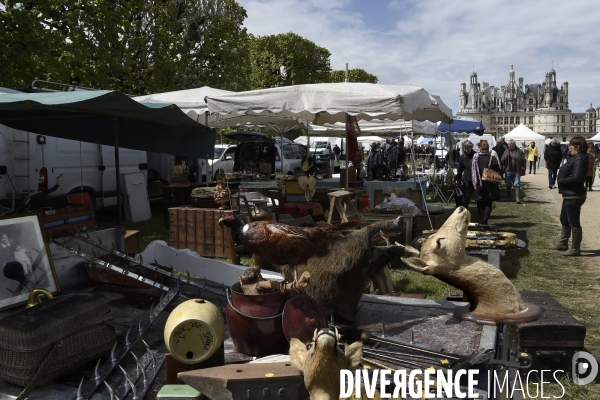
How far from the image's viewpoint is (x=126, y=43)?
15641 millimetres

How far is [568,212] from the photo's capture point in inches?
305

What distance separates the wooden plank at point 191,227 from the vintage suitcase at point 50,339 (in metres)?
4.46

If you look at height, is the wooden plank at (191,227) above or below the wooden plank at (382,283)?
above

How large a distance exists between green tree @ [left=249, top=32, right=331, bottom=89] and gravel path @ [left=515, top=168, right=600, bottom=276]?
739 inches

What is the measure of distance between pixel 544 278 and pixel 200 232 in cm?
463

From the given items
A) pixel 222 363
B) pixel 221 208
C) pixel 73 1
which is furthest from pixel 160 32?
pixel 222 363

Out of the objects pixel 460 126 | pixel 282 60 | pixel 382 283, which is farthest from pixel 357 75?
pixel 382 283

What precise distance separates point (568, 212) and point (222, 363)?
6825mm

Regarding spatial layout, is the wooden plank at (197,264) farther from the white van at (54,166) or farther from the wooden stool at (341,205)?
the white van at (54,166)

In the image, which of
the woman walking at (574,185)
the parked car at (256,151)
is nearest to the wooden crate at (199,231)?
the woman walking at (574,185)

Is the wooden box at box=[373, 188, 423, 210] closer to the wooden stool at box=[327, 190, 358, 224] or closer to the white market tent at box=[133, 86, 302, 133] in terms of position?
the wooden stool at box=[327, 190, 358, 224]

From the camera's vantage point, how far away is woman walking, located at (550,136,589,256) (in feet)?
24.3

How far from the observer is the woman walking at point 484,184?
9.48 meters

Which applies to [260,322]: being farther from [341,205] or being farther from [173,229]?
[173,229]
